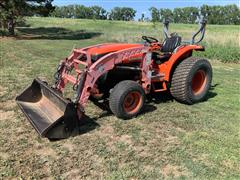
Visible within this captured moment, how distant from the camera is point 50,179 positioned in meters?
3.54

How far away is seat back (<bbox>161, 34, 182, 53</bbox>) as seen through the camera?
6.33m

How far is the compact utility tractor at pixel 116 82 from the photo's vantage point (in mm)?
4676

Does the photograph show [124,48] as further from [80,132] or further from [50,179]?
[50,179]

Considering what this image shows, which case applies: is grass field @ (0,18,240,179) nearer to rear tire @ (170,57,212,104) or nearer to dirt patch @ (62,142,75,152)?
dirt patch @ (62,142,75,152)

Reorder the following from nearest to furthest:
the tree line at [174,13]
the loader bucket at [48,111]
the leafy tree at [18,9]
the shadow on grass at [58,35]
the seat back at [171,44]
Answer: the loader bucket at [48,111] → the seat back at [171,44] → the leafy tree at [18,9] → the shadow on grass at [58,35] → the tree line at [174,13]

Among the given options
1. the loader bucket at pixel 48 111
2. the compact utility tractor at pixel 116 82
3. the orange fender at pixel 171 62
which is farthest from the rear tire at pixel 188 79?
the loader bucket at pixel 48 111

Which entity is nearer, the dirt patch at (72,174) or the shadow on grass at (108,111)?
the dirt patch at (72,174)

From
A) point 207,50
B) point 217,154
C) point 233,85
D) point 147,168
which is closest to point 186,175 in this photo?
point 147,168

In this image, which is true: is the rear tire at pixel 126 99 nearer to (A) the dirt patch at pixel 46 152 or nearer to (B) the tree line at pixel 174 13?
(A) the dirt patch at pixel 46 152

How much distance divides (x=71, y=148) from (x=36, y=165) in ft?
1.83

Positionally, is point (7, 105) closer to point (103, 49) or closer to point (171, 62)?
point (103, 49)

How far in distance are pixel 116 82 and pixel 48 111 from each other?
1.31 m

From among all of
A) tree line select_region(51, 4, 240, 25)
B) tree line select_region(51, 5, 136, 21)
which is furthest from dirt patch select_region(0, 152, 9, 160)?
tree line select_region(51, 5, 136, 21)

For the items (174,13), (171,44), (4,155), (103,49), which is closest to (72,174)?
(4,155)
